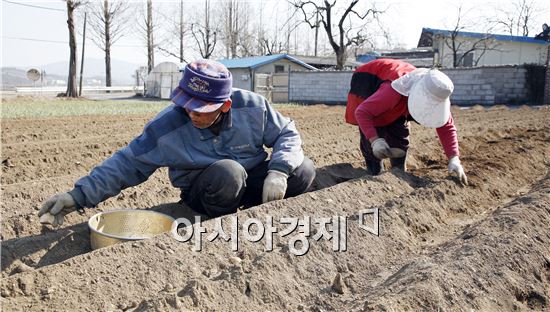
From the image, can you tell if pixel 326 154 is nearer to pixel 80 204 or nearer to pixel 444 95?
pixel 444 95

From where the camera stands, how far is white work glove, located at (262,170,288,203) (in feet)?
10.9

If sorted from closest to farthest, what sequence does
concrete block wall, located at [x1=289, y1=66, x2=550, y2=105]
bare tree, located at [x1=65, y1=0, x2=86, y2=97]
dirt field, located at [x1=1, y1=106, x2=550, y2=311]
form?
dirt field, located at [x1=1, y1=106, x2=550, y2=311] < concrete block wall, located at [x1=289, y1=66, x2=550, y2=105] < bare tree, located at [x1=65, y1=0, x2=86, y2=97]

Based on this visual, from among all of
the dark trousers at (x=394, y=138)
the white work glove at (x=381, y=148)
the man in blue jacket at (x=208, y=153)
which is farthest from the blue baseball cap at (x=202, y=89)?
the dark trousers at (x=394, y=138)

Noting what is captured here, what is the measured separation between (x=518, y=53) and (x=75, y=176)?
30429mm

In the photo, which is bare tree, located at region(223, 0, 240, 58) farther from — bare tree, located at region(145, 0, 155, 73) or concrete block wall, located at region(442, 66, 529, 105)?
concrete block wall, located at region(442, 66, 529, 105)

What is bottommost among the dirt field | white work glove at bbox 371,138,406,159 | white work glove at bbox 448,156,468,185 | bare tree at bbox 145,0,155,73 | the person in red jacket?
the dirt field

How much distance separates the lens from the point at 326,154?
651 centimetres

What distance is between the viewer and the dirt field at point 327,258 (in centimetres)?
235

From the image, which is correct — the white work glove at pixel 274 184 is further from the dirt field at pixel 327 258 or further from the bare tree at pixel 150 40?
the bare tree at pixel 150 40

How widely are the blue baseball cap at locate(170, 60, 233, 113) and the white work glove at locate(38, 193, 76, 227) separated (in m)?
0.80

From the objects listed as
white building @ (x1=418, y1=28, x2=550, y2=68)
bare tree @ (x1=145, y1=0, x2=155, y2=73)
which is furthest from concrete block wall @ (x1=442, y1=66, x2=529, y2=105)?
bare tree @ (x1=145, y1=0, x2=155, y2=73)

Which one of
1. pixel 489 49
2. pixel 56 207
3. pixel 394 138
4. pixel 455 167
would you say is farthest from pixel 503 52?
pixel 56 207

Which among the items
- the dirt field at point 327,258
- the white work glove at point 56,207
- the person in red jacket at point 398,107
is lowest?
the dirt field at point 327,258

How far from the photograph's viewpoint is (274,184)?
3324mm
